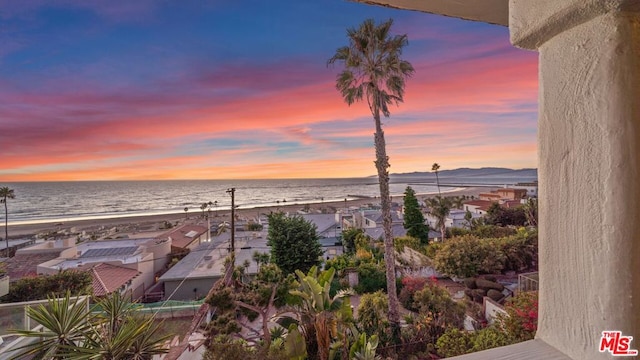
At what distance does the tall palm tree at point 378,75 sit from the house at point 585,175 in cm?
882

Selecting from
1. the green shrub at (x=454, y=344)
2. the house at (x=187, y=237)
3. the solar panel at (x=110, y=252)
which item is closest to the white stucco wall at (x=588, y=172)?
the green shrub at (x=454, y=344)

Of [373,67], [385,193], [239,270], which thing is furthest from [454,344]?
[239,270]

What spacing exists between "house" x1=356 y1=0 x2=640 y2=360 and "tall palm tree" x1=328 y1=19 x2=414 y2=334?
8.82 m

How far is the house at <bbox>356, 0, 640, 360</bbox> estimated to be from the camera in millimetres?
442

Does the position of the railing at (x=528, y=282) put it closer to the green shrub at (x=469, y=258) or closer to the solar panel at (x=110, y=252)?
the green shrub at (x=469, y=258)

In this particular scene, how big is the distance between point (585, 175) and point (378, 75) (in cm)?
963

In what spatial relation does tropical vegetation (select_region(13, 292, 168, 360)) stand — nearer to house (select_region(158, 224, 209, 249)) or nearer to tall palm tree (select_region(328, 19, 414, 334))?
tall palm tree (select_region(328, 19, 414, 334))

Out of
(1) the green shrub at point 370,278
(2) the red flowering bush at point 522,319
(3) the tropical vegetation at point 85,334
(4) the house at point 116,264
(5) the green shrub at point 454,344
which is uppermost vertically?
(3) the tropical vegetation at point 85,334

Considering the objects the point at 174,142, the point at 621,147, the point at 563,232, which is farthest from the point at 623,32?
the point at 174,142

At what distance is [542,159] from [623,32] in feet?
0.76

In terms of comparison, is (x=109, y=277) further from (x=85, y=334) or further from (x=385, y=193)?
(x=385, y=193)

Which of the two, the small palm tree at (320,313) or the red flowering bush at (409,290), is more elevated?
the small palm tree at (320,313)

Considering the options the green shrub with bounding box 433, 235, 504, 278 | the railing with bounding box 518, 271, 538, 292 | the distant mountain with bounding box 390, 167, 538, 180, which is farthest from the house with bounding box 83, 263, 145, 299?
the distant mountain with bounding box 390, 167, 538, 180

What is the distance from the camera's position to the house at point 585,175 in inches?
17.4
